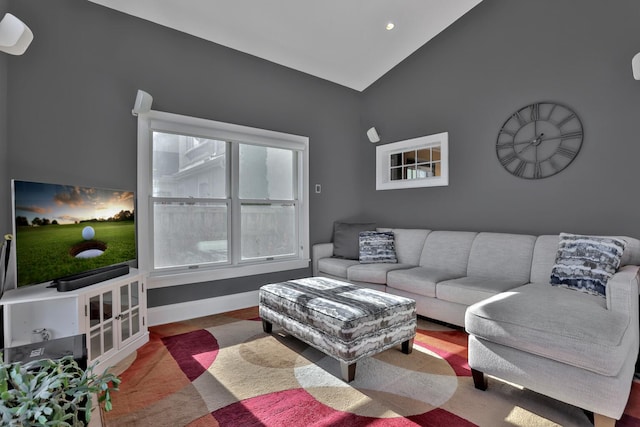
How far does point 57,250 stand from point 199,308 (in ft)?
5.07

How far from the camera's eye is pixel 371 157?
4.81 metres

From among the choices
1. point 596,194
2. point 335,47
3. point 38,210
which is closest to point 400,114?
point 335,47

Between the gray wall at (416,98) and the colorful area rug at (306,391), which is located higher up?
the gray wall at (416,98)

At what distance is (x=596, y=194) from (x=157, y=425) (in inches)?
147

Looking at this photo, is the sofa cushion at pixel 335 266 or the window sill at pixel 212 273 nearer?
the window sill at pixel 212 273

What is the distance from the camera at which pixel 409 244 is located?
3943mm

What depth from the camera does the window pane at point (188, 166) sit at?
3.23m

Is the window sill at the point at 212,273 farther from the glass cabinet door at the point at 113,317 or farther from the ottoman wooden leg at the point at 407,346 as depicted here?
the ottoman wooden leg at the point at 407,346

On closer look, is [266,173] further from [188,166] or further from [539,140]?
[539,140]

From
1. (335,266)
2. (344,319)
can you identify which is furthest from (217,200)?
(344,319)

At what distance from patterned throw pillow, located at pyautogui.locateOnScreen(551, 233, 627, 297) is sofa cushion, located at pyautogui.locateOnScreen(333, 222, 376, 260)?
7.31 ft

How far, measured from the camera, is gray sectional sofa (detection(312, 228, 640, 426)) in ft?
5.09

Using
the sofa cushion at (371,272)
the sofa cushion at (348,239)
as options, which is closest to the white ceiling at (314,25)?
the sofa cushion at (348,239)

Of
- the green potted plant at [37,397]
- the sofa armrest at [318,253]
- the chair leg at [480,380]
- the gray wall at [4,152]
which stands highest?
the gray wall at [4,152]
